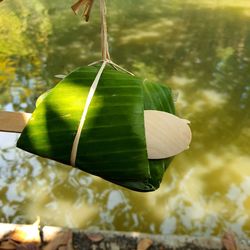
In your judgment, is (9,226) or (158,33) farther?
(158,33)

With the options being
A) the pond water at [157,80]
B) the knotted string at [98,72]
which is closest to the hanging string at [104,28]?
the knotted string at [98,72]

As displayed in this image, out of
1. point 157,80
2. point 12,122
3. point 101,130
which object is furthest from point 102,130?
point 157,80

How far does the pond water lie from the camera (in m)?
1.50

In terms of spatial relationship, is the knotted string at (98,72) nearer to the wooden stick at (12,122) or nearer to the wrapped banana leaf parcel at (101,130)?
the wrapped banana leaf parcel at (101,130)

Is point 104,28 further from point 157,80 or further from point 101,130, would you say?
point 157,80

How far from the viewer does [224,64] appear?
2.78 m

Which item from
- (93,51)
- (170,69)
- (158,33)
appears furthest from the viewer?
(158,33)

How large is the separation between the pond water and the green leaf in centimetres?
10

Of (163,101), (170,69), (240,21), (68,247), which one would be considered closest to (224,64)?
(170,69)

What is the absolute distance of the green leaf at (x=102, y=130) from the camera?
0.26 metres

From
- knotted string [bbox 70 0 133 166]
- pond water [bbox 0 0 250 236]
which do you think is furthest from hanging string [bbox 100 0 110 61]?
pond water [bbox 0 0 250 236]

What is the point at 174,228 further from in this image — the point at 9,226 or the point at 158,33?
the point at 158,33

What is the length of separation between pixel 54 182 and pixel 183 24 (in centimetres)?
261

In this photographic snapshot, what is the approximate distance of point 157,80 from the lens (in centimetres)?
254
